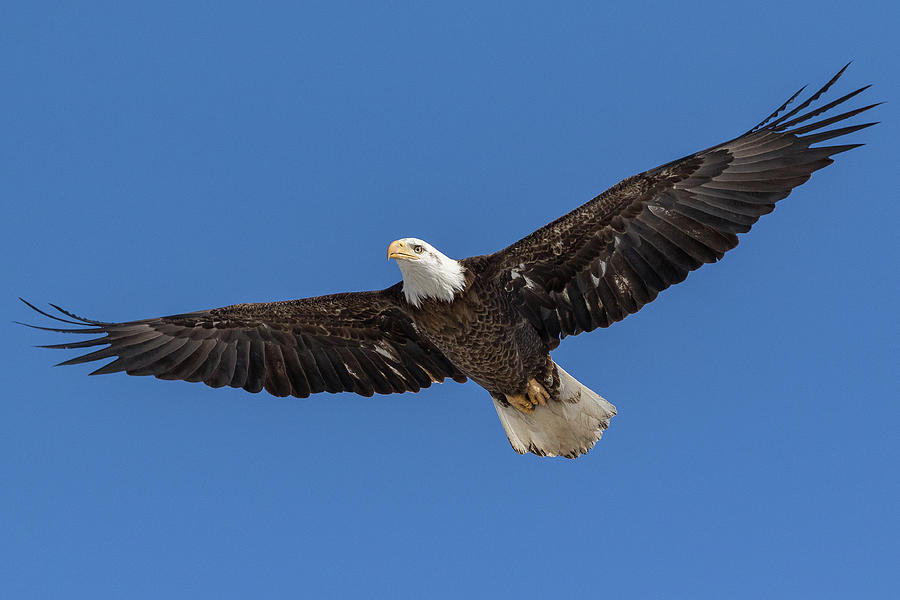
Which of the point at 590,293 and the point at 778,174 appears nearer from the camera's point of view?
the point at 778,174

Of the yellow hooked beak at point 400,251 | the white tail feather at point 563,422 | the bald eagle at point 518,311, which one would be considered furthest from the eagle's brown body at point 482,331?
the white tail feather at point 563,422

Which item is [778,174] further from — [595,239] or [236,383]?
[236,383]

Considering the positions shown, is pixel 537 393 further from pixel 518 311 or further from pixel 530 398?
pixel 518 311

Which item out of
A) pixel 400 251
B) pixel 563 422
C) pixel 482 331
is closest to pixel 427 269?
pixel 400 251

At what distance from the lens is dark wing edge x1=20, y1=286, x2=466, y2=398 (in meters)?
11.0

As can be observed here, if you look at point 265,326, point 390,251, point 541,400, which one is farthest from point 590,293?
point 265,326

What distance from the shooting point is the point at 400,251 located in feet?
33.2

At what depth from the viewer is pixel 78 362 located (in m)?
10.5

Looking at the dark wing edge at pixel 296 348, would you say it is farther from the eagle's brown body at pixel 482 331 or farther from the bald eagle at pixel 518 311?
the eagle's brown body at pixel 482 331

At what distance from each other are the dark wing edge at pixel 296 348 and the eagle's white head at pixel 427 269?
0.71 m

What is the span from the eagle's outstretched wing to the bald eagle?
0.01 meters

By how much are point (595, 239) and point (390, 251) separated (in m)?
2.02

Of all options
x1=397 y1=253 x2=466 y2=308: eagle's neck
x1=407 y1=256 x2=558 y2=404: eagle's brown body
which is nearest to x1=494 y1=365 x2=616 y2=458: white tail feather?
x1=407 y1=256 x2=558 y2=404: eagle's brown body

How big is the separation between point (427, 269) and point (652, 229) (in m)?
2.21
